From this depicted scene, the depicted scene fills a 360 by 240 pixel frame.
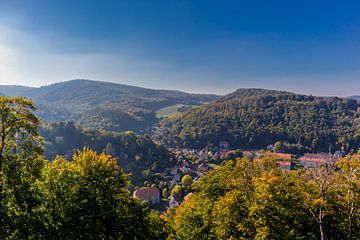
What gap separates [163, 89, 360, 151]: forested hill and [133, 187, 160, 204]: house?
74.2 metres

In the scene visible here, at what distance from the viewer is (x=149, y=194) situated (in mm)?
58406

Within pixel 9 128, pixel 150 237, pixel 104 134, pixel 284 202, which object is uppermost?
pixel 9 128

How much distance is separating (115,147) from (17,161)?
91.8m

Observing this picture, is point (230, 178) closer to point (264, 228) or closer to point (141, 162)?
point (264, 228)

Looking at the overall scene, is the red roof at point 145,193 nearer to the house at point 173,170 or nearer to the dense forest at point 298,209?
the house at point 173,170

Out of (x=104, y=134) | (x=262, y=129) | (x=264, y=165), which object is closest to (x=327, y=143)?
(x=262, y=129)

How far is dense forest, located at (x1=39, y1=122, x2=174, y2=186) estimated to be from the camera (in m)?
87.4

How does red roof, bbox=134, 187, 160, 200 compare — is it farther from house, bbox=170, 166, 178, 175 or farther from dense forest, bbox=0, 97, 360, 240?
dense forest, bbox=0, 97, 360, 240

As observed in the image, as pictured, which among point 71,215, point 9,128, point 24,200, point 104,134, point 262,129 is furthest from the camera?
point 262,129

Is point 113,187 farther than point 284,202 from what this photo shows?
No

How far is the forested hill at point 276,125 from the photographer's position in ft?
399

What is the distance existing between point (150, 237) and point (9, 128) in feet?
27.4

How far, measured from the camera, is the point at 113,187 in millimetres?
12594

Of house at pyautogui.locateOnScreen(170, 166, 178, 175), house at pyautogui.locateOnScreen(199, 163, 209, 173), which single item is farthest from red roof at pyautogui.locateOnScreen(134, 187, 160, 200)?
house at pyautogui.locateOnScreen(199, 163, 209, 173)
